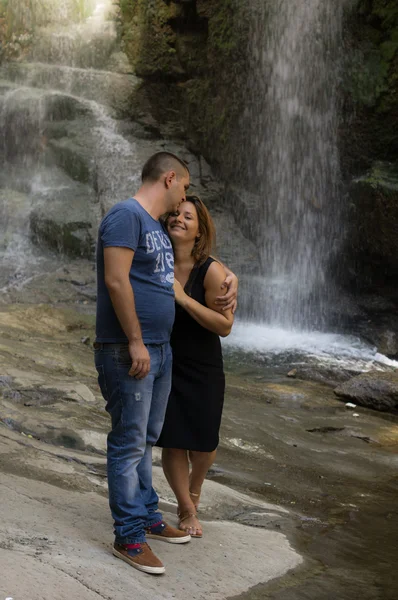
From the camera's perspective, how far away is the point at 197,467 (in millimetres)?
3818

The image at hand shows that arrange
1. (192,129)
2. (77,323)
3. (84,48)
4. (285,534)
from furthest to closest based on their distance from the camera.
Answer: (84,48), (192,129), (77,323), (285,534)

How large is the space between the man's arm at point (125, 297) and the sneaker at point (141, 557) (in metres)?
0.73

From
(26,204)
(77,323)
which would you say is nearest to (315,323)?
(77,323)

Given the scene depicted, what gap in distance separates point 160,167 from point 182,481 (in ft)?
4.92

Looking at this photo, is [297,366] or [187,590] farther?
[297,366]

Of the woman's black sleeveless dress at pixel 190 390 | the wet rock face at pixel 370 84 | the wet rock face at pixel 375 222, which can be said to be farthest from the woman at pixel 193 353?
the wet rock face at pixel 370 84

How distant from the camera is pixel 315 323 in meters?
13.5

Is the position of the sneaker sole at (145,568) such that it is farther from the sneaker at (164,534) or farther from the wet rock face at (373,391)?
the wet rock face at (373,391)

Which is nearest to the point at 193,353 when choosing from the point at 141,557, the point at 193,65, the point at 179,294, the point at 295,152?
the point at 179,294

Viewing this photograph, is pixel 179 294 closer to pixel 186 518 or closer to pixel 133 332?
pixel 133 332

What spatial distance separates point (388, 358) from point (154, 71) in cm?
871

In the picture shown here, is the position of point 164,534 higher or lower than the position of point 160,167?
lower

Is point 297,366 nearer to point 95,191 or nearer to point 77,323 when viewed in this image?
point 77,323

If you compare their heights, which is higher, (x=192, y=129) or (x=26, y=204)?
(x=192, y=129)
